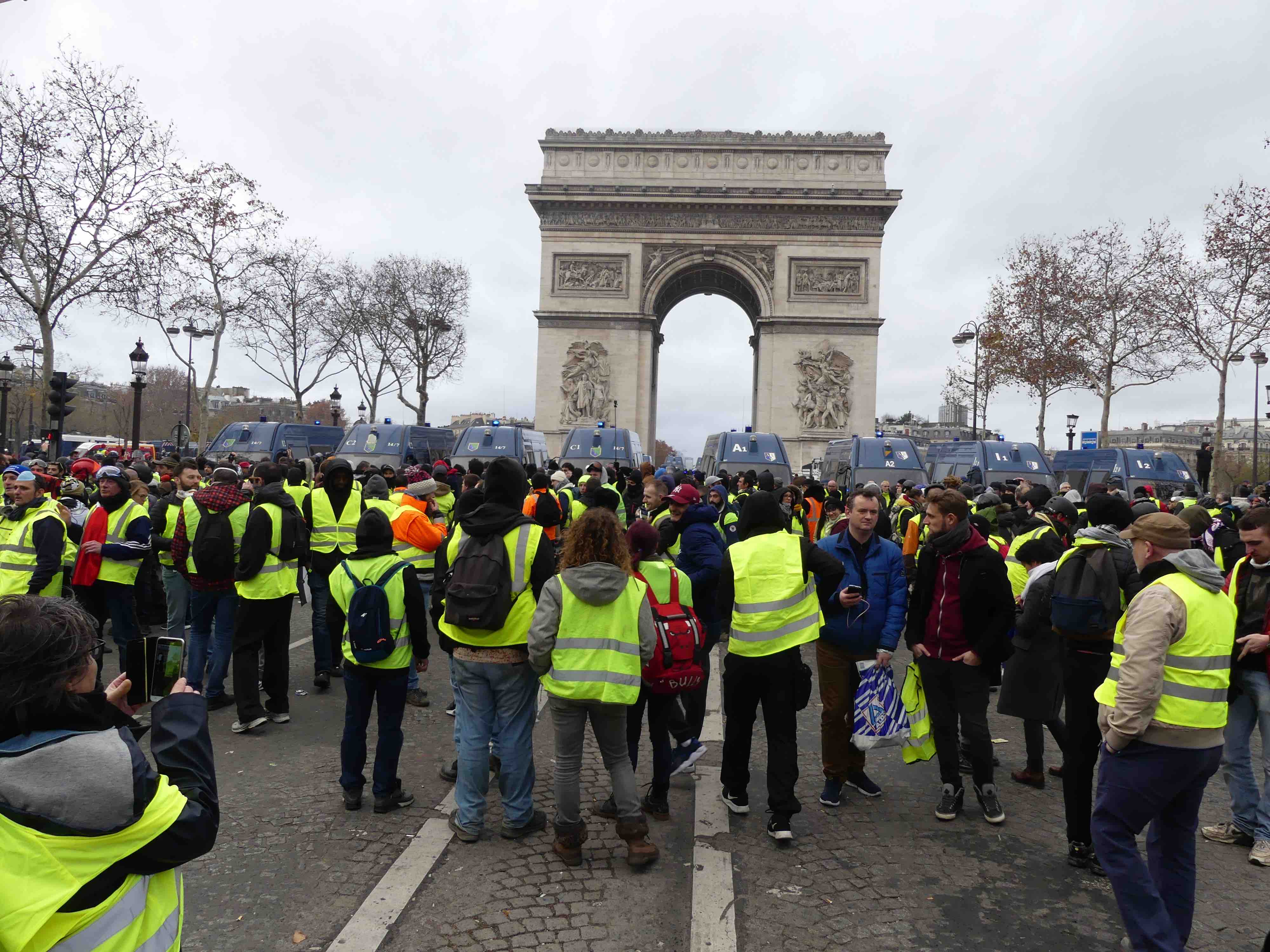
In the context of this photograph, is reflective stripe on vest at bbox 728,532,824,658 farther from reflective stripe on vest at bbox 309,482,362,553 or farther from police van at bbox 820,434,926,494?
police van at bbox 820,434,926,494

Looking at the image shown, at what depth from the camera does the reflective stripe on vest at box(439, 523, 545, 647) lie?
4.30 metres

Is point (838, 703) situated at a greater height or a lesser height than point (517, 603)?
lesser

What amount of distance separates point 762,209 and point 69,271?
2601 cm

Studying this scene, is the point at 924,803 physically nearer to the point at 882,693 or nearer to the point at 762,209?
the point at 882,693

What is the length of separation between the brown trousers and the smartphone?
3627 mm

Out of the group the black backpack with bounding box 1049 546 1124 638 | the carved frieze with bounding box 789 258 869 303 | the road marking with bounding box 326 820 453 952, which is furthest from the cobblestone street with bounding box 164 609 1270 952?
the carved frieze with bounding box 789 258 869 303

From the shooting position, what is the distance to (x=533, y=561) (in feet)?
14.4

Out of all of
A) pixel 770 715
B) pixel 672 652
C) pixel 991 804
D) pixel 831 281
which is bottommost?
pixel 991 804

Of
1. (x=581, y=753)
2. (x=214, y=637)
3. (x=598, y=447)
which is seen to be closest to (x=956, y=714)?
(x=581, y=753)

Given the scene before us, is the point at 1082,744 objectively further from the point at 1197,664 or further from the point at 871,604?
the point at 871,604

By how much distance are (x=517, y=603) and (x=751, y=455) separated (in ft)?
50.2

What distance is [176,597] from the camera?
7480 mm

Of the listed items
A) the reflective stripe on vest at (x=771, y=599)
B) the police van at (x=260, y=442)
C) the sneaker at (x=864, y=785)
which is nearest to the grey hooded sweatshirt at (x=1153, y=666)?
the reflective stripe on vest at (x=771, y=599)

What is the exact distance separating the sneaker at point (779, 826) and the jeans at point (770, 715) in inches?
0.9
